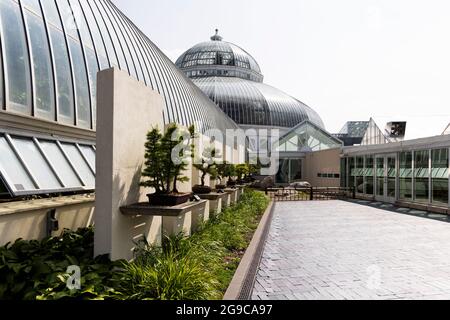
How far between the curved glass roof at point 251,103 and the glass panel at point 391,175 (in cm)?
2597

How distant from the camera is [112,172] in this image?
5684 millimetres

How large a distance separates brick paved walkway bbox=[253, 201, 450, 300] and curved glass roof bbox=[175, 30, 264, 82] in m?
45.2

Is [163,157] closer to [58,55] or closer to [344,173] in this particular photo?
[58,55]

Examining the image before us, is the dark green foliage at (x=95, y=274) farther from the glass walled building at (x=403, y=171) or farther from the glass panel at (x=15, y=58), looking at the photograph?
the glass walled building at (x=403, y=171)

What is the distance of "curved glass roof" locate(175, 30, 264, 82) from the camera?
56.6 m

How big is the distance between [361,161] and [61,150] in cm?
2302

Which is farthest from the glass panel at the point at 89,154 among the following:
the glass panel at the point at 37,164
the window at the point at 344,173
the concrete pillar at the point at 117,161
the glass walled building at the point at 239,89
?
the glass walled building at the point at 239,89

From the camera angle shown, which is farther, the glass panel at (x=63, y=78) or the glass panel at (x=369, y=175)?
the glass panel at (x=369, y=175)

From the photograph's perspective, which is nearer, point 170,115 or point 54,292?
point 54,292

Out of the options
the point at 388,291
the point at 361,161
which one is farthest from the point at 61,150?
the point at 361,161

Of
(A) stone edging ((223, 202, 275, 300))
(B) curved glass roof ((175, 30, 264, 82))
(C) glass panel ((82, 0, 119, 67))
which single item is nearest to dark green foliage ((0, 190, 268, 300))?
(A) stone edging ((223, 202, 275, 300))

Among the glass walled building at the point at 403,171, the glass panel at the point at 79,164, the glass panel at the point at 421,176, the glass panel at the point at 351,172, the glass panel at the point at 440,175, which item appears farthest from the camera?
the glass panel at the point at 351,172

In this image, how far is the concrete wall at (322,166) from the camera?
2964 centimetres
